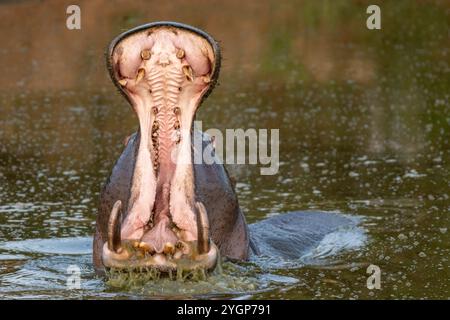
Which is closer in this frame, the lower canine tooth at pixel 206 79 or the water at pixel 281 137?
the lower canine tooth at pixel 206 79

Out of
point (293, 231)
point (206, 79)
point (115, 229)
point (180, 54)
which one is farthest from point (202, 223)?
point (293, 231)

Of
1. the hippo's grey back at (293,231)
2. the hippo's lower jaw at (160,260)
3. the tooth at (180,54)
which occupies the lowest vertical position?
the hippo's grey back at (293,231)

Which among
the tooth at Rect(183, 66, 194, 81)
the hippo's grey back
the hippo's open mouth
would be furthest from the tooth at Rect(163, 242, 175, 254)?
the hippo's grey back

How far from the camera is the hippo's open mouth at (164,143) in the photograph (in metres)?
5.15

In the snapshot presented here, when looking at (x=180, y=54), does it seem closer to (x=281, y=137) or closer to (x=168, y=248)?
(x=168, y=248)

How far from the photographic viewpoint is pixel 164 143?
5.34 metres

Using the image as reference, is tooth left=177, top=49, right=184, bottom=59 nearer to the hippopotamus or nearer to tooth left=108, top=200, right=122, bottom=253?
the hippopotamus

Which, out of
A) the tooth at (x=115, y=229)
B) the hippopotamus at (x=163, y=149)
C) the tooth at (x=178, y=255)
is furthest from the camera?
the tooth at (x=178, y=255)

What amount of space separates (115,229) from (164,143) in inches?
19.5

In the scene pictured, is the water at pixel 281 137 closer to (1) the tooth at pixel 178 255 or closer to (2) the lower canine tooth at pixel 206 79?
(1) the tooth at pixel 178 255

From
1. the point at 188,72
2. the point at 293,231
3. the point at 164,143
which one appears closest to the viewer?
the point at 188,72

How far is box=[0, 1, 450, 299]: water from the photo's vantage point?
603 centimetres

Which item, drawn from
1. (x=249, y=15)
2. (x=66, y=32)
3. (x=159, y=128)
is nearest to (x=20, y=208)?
(x=159, y=128)

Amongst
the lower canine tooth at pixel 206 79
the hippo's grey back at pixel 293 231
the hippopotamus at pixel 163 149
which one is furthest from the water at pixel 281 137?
the lower canine tooth at pixel 206 79
